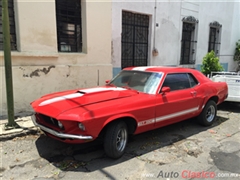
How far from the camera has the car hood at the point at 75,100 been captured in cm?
348

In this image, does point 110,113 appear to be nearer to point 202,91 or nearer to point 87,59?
point 202,91

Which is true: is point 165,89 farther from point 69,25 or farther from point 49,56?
point 69,25

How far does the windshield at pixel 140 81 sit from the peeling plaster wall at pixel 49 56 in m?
2.20

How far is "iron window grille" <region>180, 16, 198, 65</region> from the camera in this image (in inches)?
430

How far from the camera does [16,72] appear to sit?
566cm

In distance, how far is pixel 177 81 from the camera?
15.7 feet

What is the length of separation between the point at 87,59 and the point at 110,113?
13.0 feet

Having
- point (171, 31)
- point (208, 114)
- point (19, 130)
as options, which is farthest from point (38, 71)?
point (171, 31)

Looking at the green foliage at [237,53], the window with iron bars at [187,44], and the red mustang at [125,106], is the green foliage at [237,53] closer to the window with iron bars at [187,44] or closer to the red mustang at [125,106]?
the window with iron bars at [187,44]

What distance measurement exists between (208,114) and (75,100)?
142 inches

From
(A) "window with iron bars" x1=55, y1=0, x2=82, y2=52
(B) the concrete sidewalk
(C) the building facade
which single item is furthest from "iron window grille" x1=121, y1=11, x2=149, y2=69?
(B) the concrete sidewalk

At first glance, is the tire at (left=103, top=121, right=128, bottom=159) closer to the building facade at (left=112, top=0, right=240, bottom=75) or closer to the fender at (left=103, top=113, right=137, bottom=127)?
the fender at (left=103, top=113, right=137, bottom=127)

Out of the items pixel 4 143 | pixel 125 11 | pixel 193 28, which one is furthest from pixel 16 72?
pixel 193 28

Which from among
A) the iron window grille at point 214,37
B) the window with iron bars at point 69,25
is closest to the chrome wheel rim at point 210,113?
the window with iron bars at point 69,25
